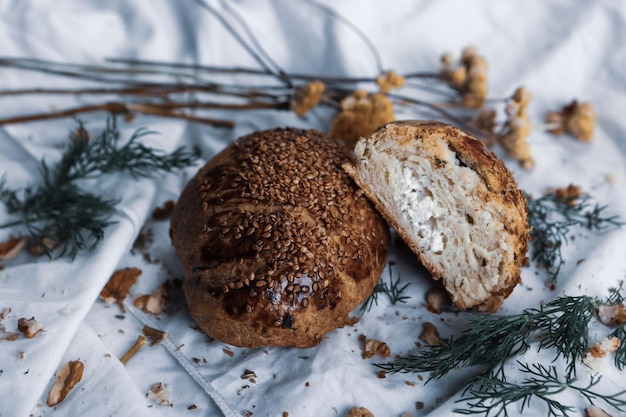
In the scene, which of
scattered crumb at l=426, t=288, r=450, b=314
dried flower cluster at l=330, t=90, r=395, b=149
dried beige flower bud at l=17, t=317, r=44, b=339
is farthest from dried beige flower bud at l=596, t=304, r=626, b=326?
dried beige flower bud at l=17, t=317, r=44, b=339

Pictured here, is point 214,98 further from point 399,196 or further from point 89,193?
point 399,196

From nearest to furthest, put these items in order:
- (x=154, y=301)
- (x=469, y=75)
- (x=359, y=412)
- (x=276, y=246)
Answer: (x=359, y=412) → (x=276, y=246) → (x=154, y=301) → (x=469, y=75)

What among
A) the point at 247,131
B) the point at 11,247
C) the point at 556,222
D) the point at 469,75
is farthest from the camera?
the point at 247,131

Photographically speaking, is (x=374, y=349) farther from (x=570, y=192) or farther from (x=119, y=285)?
(x=570, y=192)

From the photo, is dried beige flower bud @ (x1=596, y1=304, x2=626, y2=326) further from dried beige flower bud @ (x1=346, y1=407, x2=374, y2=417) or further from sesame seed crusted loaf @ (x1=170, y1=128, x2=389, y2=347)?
dried beige flower bud @ (x1=346, y1=407, x2=374, y2=417)

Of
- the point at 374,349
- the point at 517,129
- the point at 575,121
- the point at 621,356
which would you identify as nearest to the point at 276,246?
the point at 374,349

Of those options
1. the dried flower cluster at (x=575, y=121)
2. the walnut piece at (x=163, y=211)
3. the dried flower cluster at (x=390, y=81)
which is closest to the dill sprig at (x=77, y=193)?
the walnut piece at (x=163, y=211)
